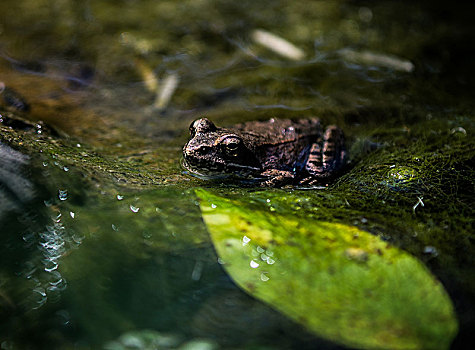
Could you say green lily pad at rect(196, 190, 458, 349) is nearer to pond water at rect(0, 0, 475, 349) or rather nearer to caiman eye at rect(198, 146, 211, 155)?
pond water at rect(0, 0, 475, 349)

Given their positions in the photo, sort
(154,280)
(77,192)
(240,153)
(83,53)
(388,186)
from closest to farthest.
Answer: (154,280)
(77,192)
(388,186)
(240,153)
(83,53)

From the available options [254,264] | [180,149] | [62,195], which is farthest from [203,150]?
[254,264]

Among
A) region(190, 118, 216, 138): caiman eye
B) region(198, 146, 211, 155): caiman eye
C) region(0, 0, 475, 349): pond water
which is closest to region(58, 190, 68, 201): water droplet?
region(0, 0, 475, 349): pond water

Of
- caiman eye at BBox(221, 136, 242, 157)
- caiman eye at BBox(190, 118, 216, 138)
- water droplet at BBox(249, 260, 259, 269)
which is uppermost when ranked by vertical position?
water droplet at BBox(249, 260, 259, 269)

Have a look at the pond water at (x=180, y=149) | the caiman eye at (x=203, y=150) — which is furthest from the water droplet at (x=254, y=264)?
the caiman eye at (x=203, y=150)

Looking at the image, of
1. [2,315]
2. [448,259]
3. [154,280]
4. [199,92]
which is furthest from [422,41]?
[2,315]

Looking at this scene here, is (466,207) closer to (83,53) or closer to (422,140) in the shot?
(422,140)
